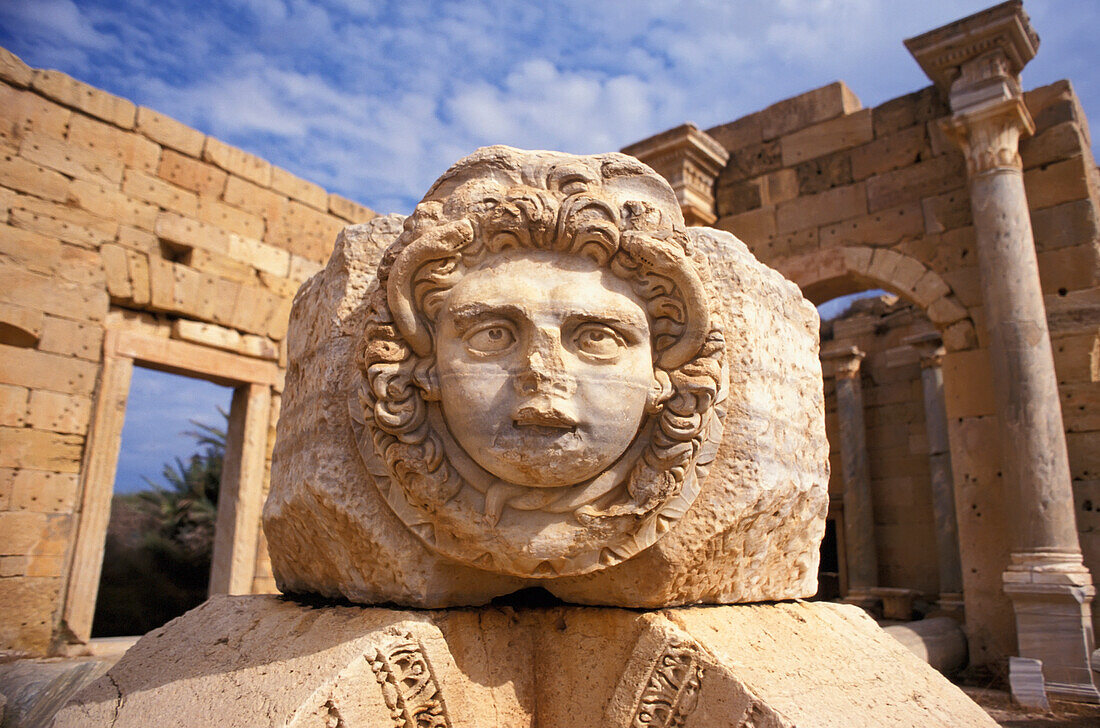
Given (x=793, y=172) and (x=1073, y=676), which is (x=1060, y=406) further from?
(x=793, y=172)

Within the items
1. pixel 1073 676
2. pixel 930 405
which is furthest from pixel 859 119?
pixel 1073 676

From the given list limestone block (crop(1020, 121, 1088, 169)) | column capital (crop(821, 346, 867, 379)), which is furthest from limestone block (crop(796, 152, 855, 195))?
column capital (crop(821, 346, 867, 379))

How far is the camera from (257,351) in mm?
7363

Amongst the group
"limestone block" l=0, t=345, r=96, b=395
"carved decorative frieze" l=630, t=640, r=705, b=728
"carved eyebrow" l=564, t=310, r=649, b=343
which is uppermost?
"limestone block" l=0, t=345, r=96, b=395

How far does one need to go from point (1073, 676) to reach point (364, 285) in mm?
5809

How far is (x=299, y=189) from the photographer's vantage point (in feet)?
26.6

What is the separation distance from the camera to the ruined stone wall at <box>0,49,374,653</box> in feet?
18.8

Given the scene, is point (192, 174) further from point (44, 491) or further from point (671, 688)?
point (671, 688)

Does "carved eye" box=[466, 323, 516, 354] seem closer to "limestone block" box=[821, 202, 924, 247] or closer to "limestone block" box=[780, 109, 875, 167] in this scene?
"limestone block" box=[821, 202, 924, 247]

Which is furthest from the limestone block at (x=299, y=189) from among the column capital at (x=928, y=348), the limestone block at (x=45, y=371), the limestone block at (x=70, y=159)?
the column capital at (x=928, y=348)

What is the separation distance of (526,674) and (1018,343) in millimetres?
5622

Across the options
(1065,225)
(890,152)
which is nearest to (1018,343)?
(1065,225)

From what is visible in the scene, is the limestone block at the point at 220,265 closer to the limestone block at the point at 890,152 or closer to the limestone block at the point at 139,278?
the limestone block at the point at 139,278

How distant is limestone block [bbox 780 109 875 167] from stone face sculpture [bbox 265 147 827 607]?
21.9ft
